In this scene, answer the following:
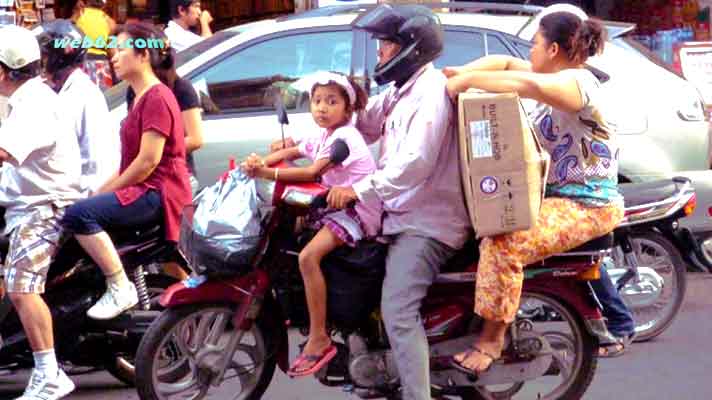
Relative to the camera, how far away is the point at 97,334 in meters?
6.86

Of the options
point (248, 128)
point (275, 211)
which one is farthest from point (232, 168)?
point (248, 128)

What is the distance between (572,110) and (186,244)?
5.49ft

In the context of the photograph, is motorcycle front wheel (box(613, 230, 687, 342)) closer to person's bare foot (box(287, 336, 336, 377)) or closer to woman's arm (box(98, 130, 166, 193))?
person's bare foot (box(287, 336, 336, 377))

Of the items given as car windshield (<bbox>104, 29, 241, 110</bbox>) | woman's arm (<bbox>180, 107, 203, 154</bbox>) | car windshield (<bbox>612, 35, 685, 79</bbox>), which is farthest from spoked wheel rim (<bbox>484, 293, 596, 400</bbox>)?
car windshield (<bbox>612, 35, 685, 79</bbox>)

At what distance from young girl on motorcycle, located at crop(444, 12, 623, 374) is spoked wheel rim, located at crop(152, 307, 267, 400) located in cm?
88

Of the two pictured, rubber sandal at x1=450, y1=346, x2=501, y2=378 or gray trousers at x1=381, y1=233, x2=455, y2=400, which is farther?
rubber sandal at x1=450, y1=346, x2=501, y2=378

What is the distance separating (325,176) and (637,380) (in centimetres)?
216

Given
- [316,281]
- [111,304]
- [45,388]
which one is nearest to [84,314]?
[111,304]

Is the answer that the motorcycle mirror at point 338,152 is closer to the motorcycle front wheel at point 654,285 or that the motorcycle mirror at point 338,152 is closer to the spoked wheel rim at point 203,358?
the spoked wheel rim at point 203,358

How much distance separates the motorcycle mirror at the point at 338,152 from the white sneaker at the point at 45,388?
1655 millimetres

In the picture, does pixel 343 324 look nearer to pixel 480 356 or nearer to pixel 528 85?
pixel 480 356

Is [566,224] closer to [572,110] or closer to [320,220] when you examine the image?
[572,110]

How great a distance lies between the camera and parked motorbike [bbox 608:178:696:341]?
770 centimetres

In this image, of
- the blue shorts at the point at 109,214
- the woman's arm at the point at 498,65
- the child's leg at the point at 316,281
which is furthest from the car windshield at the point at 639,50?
the child's leg at the point at 316,281
